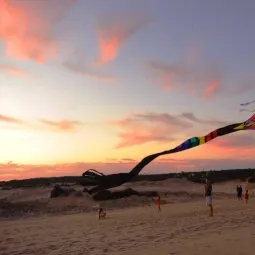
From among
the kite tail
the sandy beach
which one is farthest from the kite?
the sandy beach

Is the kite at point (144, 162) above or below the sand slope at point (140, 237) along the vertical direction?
above

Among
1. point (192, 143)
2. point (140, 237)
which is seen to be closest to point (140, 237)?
point (140, 237)

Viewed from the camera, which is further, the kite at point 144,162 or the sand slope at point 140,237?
the sand slope at point 140,237

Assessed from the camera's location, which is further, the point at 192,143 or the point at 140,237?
the point at 140,237

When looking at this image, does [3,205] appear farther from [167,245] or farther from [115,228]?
[167,245]

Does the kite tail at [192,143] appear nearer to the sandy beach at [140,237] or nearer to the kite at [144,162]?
the kite at [144,162]

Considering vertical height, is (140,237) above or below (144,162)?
below

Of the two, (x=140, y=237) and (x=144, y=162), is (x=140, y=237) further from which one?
(x=144, y=162)

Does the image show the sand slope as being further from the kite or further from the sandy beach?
the kite

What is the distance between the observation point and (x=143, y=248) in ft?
45.5

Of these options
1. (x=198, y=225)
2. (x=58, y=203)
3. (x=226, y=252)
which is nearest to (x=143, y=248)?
(x=226, y=252)

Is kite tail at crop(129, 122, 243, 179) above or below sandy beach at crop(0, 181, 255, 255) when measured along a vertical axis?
above

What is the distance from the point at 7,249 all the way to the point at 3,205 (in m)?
22.6

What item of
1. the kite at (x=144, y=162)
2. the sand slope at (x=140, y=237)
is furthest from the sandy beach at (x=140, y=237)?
the kite at (x=144, y=162)
